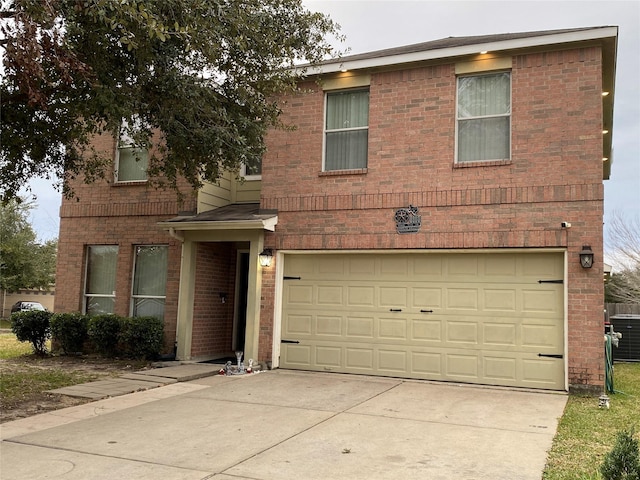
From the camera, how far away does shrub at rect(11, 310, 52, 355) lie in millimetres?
12492

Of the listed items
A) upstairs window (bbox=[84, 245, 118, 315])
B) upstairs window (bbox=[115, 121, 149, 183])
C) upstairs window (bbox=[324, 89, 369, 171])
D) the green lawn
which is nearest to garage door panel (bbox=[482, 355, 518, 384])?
upstairs window (bbox=[324, 89, 369, 171])

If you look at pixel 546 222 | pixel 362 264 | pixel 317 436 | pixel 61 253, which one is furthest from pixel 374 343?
pixel 61 253

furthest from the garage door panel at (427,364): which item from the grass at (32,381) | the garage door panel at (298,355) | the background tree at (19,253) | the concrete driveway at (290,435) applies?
the background tree at (19,253)

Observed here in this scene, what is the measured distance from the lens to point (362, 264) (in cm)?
1056

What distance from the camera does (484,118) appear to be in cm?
984

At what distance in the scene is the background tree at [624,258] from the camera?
85.6ft

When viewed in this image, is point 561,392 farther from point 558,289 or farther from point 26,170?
point 26,170

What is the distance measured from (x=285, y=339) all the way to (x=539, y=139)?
18.7 feet

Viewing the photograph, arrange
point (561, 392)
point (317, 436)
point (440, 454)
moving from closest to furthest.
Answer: point (440, 454) < point (317, 436) < point (561, 392)

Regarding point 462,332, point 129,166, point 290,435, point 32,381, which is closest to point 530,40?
point 462,332

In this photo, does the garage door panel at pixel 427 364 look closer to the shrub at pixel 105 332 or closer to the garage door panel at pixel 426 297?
the garage door panel at pixel 426 297

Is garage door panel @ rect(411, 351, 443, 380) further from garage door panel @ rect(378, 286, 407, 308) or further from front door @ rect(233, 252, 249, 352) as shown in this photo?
front door @ rect(233, 252, 249, 352)

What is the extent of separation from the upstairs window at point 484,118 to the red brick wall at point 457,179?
7.5 inches

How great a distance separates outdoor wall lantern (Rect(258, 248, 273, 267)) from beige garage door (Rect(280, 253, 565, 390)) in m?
0.42
